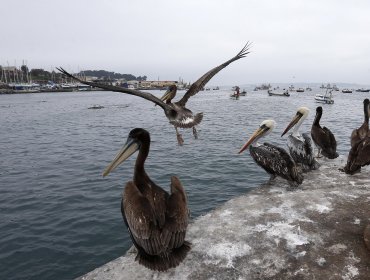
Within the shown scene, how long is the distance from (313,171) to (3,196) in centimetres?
1009

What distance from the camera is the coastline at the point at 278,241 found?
3887 millimetres

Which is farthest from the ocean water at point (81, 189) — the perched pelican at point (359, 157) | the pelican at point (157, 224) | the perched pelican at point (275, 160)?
the perched pelican at point (359, 157)

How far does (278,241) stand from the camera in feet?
14.9

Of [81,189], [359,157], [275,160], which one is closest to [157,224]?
[275,160]

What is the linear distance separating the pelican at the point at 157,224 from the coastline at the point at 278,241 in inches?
10.0

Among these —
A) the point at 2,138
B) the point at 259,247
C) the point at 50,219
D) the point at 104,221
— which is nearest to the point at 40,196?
the point at 50,219

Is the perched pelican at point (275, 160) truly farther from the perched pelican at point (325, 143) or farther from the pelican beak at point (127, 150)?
the pelican beak at point (127, 150)

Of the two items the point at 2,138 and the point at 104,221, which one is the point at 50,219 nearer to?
the point at 104,221

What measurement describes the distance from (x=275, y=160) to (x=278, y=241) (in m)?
2.81

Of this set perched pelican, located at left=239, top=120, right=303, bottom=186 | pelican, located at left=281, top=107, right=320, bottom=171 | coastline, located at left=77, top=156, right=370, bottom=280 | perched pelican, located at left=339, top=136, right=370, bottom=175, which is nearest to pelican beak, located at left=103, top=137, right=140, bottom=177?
coastline, located at left=77, top=156, right=370, bottom=280

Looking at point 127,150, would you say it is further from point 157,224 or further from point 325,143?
point 325,143

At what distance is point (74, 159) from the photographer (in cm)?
1533

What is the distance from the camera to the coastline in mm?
3887

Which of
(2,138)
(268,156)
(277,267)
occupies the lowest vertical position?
(2,138)
